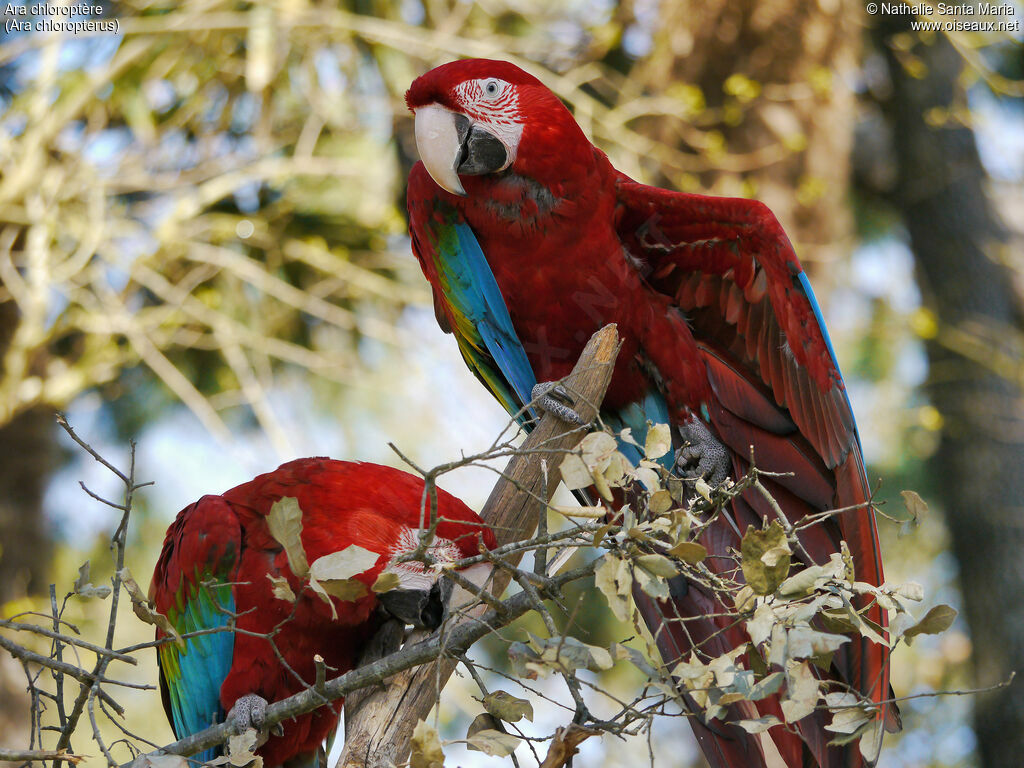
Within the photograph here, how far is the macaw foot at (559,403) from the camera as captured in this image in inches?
65.2

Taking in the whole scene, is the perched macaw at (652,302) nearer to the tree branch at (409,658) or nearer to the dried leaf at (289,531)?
the tree branch at (409,658)

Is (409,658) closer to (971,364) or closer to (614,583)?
(614,583)

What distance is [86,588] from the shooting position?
116 cm

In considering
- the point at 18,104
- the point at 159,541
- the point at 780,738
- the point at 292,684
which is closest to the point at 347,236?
the point at 18,104

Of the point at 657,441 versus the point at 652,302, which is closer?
the point at 657,441

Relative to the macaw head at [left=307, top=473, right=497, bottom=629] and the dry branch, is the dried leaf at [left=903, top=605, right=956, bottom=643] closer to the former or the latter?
the dry branch

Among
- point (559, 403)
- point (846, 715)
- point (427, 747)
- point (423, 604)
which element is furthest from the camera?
point (559, 403)

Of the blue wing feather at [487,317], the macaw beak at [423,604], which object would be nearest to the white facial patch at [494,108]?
the blue wing feather at [487,317]

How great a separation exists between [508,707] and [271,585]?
0.74m

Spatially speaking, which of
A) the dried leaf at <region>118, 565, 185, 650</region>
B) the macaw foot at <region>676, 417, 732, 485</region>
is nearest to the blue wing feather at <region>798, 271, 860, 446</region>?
the macaw foot at <region>676, 417, 732, 485</region>

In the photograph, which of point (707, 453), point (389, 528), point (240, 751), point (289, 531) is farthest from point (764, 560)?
point (707, 453)

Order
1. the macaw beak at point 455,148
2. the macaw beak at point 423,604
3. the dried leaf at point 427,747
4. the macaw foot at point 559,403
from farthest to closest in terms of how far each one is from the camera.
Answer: the macaw beak at point 455,148, the macaw foot at point 559,403, the macaw beak at point 423,604, the dried leaf at point 427,747

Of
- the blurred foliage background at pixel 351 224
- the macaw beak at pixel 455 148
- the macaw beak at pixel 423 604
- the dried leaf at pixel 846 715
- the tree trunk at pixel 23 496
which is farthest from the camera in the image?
the tree trunk at pixel 23 496

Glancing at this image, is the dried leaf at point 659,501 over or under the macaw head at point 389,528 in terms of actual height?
over
